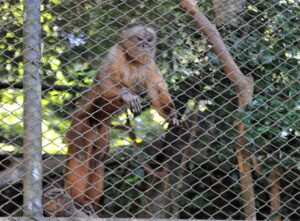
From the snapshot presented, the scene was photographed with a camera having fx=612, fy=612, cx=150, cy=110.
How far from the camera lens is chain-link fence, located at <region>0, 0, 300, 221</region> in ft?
11.9

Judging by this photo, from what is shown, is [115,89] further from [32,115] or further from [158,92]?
[32,115]

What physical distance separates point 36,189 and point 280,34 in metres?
1.92

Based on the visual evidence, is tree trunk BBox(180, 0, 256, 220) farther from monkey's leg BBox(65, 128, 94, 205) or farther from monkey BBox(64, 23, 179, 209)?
monkey's leg BBox(65, 128, 94, 205)

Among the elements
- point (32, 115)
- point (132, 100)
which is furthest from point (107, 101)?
point (32, 115)

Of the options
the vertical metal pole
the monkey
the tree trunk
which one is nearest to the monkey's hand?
the monkey

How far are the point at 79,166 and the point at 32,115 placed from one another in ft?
4.36

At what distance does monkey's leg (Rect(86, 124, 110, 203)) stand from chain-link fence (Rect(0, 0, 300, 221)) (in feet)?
0.03

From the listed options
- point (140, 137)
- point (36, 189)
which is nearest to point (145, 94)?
point (140, 137)

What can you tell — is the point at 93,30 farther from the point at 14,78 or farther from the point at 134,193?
the point at 134,193

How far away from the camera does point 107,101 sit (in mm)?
3748

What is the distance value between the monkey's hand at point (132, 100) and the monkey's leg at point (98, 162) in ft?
1.80

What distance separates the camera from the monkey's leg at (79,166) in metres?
4.03

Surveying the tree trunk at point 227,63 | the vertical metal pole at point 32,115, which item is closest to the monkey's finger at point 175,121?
the tree trunk at point 227,63

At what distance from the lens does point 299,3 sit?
399cm
